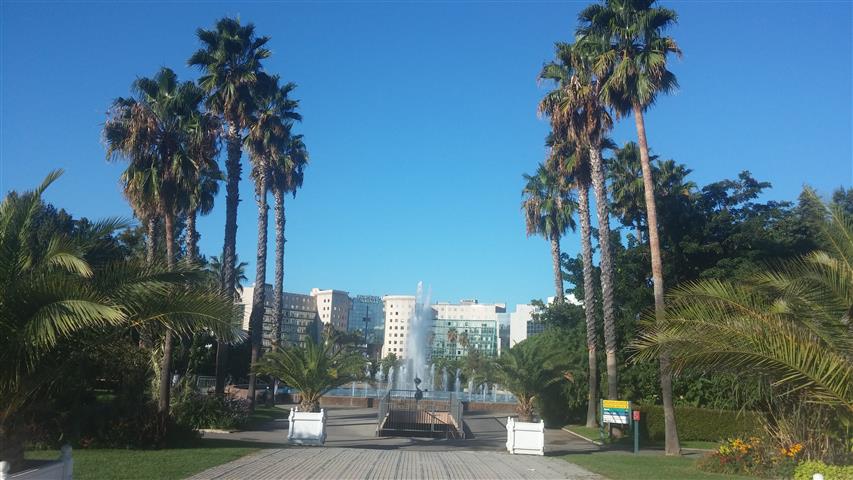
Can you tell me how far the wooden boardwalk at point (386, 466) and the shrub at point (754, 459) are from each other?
315cm

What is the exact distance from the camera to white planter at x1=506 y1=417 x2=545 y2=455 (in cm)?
1988

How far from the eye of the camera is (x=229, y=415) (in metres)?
26.1

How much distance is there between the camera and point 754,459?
15.5 m

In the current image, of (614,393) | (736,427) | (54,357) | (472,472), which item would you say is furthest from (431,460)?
(736,427)

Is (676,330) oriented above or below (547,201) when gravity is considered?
below

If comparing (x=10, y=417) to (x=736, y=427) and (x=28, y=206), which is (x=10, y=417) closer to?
(x=28, y=206)

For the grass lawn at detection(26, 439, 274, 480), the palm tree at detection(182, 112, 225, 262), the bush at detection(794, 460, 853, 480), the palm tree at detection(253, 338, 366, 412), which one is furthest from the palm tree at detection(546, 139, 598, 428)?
the bush at detection(794, 460, 853, 480)

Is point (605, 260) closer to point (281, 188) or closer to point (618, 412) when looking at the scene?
point (618, 412)

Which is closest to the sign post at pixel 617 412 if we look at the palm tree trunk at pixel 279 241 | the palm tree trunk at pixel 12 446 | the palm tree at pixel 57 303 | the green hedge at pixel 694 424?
the green hedge at pixel 694 424

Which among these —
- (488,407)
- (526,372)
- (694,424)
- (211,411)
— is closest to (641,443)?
(694,424)

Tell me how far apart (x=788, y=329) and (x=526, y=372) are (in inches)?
706

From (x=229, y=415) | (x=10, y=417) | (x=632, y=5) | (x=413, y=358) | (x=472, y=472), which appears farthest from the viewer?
(x=413, y=358)

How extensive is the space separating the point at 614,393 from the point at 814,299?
1459 centimetres

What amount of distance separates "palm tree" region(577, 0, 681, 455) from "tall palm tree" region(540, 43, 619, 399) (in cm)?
171
